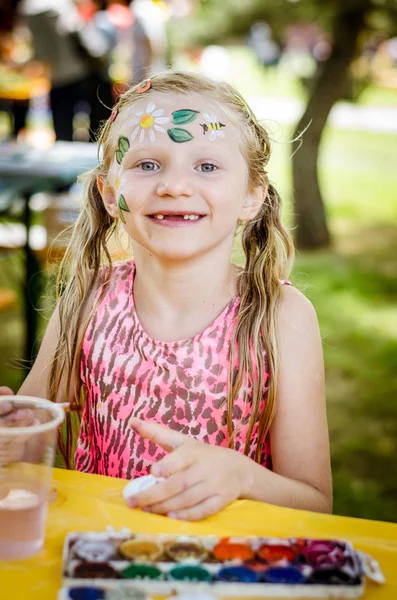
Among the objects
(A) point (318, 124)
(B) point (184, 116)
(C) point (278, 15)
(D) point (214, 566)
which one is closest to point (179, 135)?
(B) point (184, 116)

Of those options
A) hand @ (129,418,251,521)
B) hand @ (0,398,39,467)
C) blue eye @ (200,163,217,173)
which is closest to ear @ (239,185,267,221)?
blue eye @ (200,163,217,173)

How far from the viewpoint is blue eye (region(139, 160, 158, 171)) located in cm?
156

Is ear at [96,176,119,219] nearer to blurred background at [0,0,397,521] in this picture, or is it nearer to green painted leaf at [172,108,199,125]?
green painted leaf at [172,108,199,125]

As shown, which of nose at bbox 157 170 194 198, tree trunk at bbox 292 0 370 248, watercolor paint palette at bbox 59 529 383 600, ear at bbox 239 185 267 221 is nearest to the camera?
watercolor paint palette at bbox 59 529 383 600

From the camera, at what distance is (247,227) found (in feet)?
6.05

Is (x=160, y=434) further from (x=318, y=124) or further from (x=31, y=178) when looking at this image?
(x=318, y=124)

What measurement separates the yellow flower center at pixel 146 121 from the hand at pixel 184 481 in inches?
26.2

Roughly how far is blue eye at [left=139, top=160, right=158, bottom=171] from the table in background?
5.63 ft

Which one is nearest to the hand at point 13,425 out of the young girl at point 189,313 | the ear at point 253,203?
the young girl at point 189,313

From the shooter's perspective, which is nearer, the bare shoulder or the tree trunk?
the bare shoulder

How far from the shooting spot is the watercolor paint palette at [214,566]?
913 millimetres

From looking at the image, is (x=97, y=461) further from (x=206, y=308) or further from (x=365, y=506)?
(x=365, y=506)

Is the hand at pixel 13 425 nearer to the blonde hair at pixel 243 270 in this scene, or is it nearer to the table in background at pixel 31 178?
the blonde hair at pixel 243 270

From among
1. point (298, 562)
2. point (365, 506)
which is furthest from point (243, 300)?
point (365, 506)
